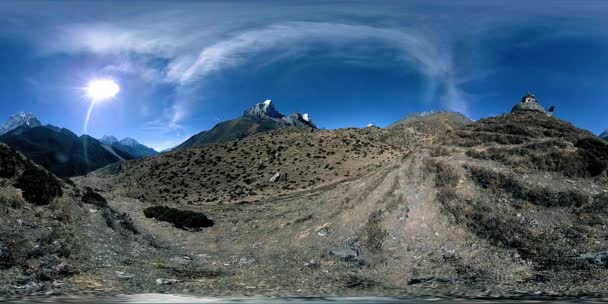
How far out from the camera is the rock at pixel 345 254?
2179 cm

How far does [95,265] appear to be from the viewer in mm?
19109

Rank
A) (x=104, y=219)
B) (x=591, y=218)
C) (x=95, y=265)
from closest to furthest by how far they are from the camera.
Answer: (x=95, y=265) < (x=591, y=218) < (x=104, y=219)

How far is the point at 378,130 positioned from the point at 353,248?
328 feet

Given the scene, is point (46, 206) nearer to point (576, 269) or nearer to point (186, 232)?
point (186, 232)

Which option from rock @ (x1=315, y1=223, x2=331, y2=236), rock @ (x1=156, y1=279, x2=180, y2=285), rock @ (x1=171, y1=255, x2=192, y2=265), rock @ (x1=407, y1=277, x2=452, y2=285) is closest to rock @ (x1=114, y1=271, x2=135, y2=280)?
rock @ (x1=156, y1=279, x2=180, y2=285)

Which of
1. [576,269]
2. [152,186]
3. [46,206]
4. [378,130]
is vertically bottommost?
[576,269]

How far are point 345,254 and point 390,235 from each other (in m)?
3.26

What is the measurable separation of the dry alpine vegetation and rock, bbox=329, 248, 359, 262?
11 cm

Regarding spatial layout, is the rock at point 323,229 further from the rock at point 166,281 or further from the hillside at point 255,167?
the hillside at point 255,167

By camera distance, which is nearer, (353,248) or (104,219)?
(353,248)

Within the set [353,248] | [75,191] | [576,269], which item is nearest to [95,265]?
[353,248]

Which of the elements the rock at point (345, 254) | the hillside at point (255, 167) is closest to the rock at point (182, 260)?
the rock at point (345, 254)

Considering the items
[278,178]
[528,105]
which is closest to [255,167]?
[278,178]

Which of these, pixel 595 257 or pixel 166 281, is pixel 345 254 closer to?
pixel 166 281
